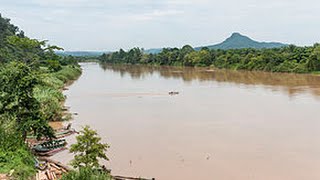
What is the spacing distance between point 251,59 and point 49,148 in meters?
46.4

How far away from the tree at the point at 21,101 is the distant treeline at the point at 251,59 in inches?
1583

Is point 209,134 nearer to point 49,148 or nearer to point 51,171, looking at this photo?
point 49,148

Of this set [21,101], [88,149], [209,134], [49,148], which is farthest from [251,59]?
[88,149]

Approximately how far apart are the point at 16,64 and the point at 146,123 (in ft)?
27.3

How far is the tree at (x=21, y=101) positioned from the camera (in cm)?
1052

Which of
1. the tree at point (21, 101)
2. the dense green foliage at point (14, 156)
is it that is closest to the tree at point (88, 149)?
the dense green foliage at point (14, 156)

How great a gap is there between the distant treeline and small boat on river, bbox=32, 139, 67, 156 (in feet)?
125

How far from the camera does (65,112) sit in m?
21.5

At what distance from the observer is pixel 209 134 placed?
15820mm

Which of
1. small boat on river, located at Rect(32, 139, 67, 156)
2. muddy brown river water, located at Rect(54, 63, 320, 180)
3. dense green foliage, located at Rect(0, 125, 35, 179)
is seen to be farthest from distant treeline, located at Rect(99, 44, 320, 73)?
dense green foliage, located at Rect(0, 125, 35, 179)

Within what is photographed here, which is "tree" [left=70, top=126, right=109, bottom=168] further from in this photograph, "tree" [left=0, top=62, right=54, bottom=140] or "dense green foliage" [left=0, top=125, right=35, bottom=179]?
"tree" [left=0, top=62, right=54, bottom=140]

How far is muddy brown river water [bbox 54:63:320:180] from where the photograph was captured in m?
11.6

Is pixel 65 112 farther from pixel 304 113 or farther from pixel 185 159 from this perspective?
pixel 304 113

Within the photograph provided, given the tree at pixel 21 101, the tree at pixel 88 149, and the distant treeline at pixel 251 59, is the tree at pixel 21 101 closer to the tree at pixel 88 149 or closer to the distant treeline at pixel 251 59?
the tree at pixel 88 149
